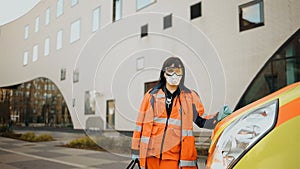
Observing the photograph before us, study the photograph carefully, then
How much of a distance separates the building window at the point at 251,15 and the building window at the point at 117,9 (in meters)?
1.58

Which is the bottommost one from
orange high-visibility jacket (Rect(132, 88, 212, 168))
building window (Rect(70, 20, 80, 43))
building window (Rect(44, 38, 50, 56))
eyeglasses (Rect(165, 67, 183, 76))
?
orange high-visibility jacket (Rect(132, 88, 212, 168))

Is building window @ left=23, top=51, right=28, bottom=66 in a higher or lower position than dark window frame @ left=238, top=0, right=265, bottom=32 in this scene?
lower

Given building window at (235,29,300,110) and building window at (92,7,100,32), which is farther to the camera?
building window at (235,29,300,110)

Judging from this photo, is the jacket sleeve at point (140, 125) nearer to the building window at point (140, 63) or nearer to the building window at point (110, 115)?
the building window at point (110, 115)

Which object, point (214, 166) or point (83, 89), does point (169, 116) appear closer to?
point (214, 166)

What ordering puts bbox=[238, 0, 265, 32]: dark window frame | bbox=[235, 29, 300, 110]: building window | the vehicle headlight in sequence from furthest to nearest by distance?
bbox=[238, 0, 265, 32]: dark window frame, bbox=[235, 29, 300, 110]: building window, the vehicle headlight

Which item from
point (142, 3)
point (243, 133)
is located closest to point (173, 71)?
point (243, 133)

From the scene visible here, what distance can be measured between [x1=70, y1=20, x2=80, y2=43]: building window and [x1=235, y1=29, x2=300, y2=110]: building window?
197 cm

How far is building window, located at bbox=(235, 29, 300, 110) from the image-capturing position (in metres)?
3.33

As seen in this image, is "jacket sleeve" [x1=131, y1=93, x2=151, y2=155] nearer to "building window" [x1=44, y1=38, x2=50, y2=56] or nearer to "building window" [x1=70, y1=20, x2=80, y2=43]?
"building window" [x1=70, y1=20, x2=80, y2=43]

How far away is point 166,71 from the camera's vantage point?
1.27 m

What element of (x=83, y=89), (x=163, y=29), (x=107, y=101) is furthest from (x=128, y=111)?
(x=163, y=29)

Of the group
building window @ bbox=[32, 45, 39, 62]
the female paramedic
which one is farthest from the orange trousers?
building window @ bbox=[32, 45, 39, 62]

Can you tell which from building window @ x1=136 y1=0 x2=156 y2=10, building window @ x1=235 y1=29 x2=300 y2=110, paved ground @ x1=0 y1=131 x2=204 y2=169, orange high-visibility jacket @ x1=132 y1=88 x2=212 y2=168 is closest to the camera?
orange high-visibility jacket @ x1=132 y1=88 x2=212 y2=168
